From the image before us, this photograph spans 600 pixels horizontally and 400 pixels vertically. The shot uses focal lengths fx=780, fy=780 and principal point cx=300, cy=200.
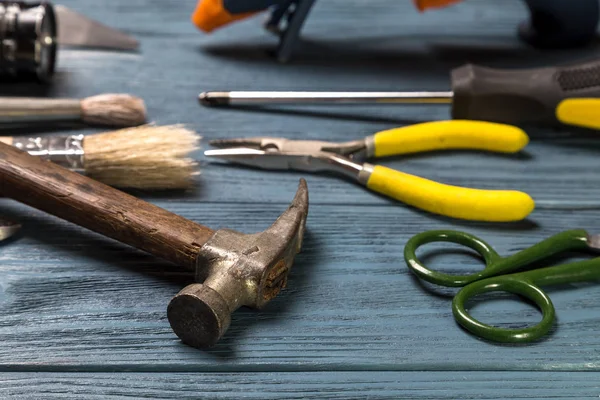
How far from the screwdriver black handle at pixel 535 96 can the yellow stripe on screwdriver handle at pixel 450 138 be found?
0.03 meters

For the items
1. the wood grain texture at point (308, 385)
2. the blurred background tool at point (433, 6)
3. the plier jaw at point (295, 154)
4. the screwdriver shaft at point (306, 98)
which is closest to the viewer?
the wood grain texture at point (308, 385)

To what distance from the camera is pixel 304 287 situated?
657 mm

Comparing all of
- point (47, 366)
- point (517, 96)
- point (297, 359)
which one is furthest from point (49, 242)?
point (517, 96)

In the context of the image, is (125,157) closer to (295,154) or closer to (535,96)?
(295,154)

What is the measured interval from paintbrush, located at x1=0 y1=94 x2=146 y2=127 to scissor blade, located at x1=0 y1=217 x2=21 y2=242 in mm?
191

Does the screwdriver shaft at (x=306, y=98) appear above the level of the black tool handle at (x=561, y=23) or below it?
below

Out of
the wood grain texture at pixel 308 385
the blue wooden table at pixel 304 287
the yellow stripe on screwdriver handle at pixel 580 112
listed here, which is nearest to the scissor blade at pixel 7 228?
the blue wooden table at pixel 304 287

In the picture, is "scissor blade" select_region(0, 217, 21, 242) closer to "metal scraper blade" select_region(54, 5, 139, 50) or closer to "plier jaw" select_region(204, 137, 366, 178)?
"plier jaw" select_region(204, 137, 366, 178)

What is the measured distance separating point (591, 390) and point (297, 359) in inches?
8.5

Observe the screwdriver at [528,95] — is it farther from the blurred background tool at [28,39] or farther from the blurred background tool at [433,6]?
the blurred background tool at [28,39]

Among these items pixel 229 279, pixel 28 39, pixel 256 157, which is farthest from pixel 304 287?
pixel 28 39

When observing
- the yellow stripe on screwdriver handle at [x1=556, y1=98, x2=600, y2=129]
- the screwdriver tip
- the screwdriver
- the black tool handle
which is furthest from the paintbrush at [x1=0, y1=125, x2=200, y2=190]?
the black tool handle

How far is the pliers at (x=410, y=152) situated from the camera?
28.6 inches

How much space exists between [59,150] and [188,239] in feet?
0.72
